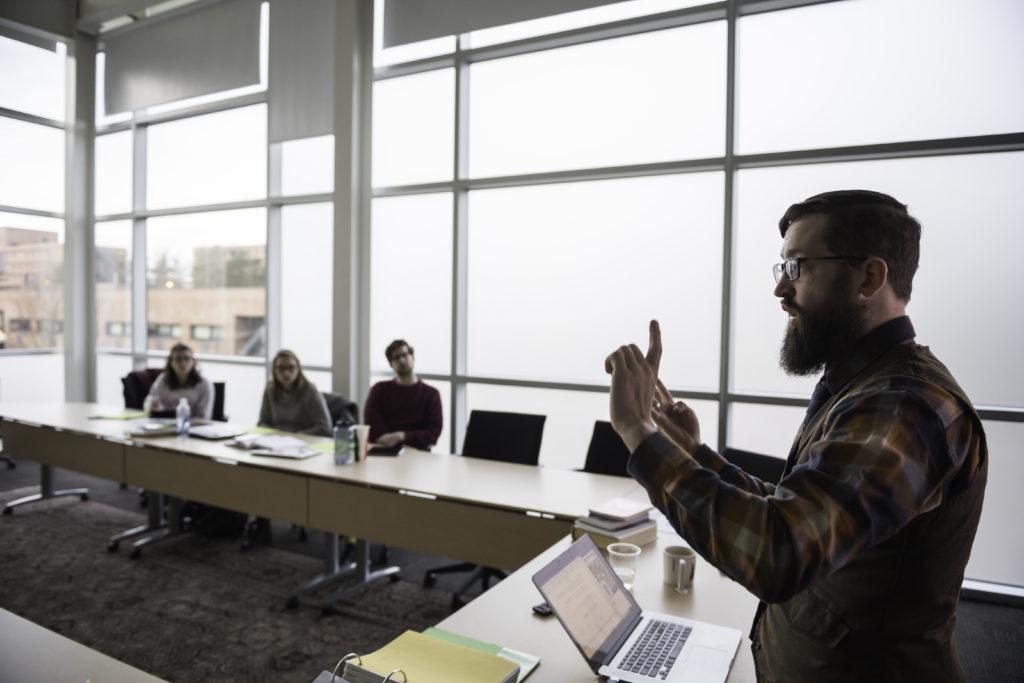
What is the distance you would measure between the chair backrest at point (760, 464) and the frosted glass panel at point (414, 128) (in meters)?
3.36

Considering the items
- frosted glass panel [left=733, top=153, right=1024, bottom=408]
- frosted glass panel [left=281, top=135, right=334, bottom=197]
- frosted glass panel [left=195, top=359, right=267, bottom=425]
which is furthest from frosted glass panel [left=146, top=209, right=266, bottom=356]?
frosted glass panel [left=733, top=153, right=1024, bottom=408]

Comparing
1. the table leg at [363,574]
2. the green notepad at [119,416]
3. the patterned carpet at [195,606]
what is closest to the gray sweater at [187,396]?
the green notepad at [119,416]

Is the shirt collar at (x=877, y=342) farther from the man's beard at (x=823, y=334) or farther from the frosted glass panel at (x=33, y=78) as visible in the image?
the frosted glass panel at (x=33, y=78)

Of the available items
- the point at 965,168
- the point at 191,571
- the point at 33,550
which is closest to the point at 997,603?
the point at 965,168

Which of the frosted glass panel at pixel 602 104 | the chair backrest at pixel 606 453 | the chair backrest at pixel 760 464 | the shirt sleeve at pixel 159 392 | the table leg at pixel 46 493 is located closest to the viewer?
the chair backrest at pixel 760 464

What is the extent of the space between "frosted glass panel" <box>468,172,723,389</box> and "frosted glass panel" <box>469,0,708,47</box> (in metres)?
1.08

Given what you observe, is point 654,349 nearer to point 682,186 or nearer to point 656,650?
point 656,650

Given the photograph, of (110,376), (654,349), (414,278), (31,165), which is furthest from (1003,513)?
(31,165)

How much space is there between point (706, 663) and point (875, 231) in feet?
3.11

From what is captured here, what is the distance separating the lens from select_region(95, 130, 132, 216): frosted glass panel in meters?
6.86

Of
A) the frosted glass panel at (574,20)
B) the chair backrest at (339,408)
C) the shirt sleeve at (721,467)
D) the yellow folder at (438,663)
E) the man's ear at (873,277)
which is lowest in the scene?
the yellow folder at (438,663)

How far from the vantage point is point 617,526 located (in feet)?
6.89

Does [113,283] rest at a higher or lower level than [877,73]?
lower

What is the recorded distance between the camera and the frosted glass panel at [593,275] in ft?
13.8
